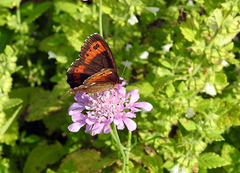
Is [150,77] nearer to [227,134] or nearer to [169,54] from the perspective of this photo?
[169,54]

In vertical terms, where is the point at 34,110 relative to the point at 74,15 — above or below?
below

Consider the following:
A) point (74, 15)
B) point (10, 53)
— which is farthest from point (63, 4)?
point (10, 53)

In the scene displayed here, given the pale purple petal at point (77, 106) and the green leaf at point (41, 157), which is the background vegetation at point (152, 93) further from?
the pale purple petal at point (77, 106)

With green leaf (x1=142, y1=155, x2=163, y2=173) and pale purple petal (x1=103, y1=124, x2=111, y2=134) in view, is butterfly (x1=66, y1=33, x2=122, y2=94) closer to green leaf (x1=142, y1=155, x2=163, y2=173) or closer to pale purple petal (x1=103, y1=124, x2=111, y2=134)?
A: pale purple petal (x1=103, y1=124, x2=111, y2=134)

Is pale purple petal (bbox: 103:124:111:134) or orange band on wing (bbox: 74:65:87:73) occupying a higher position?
orange band on wing (bbox: 74:65:87:73)

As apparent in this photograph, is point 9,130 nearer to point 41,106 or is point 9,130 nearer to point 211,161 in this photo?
point 41,106

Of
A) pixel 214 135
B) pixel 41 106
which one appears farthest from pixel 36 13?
pixel 214 135

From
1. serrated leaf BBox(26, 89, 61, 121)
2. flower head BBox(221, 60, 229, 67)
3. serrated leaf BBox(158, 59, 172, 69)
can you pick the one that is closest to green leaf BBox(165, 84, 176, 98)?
serrated leaf BBox(158, 59, 172, 69)
